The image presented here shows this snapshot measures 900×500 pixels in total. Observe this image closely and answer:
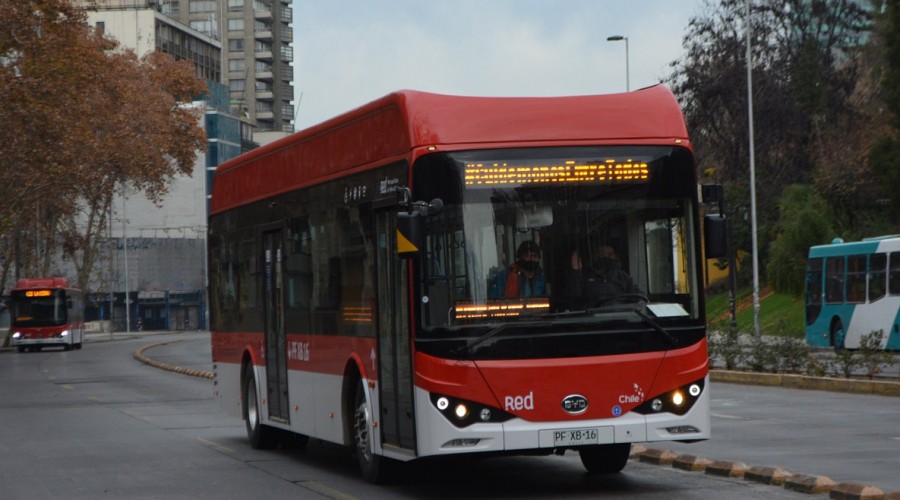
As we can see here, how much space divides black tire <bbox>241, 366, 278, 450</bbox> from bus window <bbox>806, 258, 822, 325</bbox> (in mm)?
22673

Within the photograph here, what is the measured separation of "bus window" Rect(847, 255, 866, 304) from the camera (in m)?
34.9

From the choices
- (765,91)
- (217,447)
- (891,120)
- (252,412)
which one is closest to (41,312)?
(765,91)

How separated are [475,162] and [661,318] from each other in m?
1.74

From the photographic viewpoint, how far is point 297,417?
15141 millimetres

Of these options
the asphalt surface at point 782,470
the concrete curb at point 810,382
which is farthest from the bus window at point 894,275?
the asphalt surface at point 782,470

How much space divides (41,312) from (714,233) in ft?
206

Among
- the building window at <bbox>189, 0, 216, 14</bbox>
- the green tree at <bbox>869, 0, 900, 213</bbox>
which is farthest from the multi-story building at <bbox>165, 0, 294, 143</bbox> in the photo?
the green tree at <bbox>869, 0, 900, 213</bbox>

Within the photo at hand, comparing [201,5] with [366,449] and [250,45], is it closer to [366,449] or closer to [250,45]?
[250,45]

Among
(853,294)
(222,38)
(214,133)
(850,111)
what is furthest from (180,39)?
(853,294)

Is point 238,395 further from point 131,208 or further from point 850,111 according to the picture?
point 131,208

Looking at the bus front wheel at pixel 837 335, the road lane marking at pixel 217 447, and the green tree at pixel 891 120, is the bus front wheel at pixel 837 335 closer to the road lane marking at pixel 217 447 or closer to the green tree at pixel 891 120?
the green tree at pixel 891 120

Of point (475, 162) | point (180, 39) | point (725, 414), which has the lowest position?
point (725, 414)

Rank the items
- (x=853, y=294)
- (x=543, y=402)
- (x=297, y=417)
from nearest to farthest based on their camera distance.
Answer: (x=543, y=402) → (x=297, y=417) → (x=853, y=294)

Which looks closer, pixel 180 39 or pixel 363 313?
pixel 363 313
